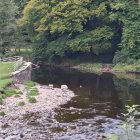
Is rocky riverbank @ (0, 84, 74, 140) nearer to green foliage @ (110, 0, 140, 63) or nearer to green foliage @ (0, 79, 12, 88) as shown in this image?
green foliage @ (0, 79, 12, 88)

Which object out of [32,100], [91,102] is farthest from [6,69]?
[91,102]

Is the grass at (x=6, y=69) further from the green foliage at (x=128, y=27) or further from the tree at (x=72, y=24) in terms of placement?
the green foliage at (x=128, y=27)

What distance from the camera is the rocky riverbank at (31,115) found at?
28141mm

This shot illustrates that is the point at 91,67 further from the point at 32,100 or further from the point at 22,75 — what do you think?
the point at 32,100

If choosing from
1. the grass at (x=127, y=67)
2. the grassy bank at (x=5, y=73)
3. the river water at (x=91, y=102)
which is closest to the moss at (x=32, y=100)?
the river water at (x=91, y=102)

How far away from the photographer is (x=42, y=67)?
259 ft

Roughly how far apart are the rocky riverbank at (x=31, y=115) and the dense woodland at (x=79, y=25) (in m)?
30.0

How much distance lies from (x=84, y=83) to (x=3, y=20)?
28.9m

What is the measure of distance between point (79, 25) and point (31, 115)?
4466cm

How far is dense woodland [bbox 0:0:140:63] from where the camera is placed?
241 feet

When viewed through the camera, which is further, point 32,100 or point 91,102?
point 91,102

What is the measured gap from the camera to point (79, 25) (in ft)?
253

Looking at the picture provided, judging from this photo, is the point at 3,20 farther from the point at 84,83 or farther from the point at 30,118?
Result: the point at 30,118

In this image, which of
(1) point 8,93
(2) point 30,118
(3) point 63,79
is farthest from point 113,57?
(2) point 30,118
